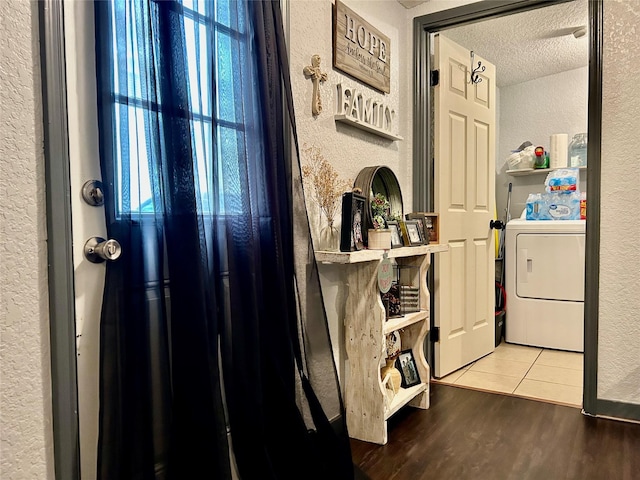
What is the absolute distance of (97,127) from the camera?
118 cm

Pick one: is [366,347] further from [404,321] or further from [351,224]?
[351,224]

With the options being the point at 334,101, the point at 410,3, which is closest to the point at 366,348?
the point at 334,101

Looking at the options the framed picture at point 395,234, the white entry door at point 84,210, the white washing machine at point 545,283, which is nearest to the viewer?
the white entry door at point 84,210

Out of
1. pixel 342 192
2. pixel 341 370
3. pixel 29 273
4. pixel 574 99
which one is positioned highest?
pixel 574 99

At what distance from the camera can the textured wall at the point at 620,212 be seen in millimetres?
2266

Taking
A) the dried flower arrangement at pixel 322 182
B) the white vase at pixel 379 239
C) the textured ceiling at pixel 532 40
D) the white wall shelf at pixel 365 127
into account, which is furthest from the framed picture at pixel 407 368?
the textured ceiling at pixel 532 40

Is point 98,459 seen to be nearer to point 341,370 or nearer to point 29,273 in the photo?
point 29,273

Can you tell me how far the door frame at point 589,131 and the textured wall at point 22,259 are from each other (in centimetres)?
218

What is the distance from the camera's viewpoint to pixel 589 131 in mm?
2361

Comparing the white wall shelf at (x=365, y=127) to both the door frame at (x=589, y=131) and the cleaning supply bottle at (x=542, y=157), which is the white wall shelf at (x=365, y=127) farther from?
the cleaning supply bottle at (x=542, y=157)

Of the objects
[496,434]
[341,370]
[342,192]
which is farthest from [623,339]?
[342,192]

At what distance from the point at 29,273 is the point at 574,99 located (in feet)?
14.7

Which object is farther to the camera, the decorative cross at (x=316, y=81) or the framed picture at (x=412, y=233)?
the framed picture at (x=412, y=233)

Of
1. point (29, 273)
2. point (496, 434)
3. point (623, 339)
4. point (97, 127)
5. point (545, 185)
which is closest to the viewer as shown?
point (29, 273)
